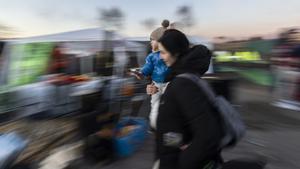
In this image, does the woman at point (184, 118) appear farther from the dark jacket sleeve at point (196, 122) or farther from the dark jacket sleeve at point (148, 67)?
the dark jacket sleeve at point (148, 67)

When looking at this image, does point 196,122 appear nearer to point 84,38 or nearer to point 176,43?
point 176,43

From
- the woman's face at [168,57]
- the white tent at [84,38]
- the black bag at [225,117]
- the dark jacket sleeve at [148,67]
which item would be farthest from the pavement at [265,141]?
the woman's face at [168,57]

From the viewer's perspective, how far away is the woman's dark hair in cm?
263

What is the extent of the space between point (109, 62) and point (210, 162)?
16.4 feet

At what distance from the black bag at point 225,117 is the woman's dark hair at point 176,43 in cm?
16

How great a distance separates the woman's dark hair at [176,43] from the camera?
2627mm

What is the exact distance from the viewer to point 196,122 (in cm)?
241

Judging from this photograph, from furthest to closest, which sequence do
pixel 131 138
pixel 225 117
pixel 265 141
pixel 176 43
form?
pixel 265 141 < pixel 131 138 < pixel 176 43 < pixel 225 117

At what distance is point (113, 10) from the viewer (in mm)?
21641

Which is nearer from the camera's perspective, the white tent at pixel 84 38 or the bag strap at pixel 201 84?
the bag strap at pixel 201 84

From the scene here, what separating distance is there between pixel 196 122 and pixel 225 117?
7.1 inches

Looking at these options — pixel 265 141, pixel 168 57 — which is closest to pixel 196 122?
pixel 168 57

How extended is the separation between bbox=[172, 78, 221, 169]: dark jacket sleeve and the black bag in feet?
0.12

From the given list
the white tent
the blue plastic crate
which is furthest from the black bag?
the white tent
